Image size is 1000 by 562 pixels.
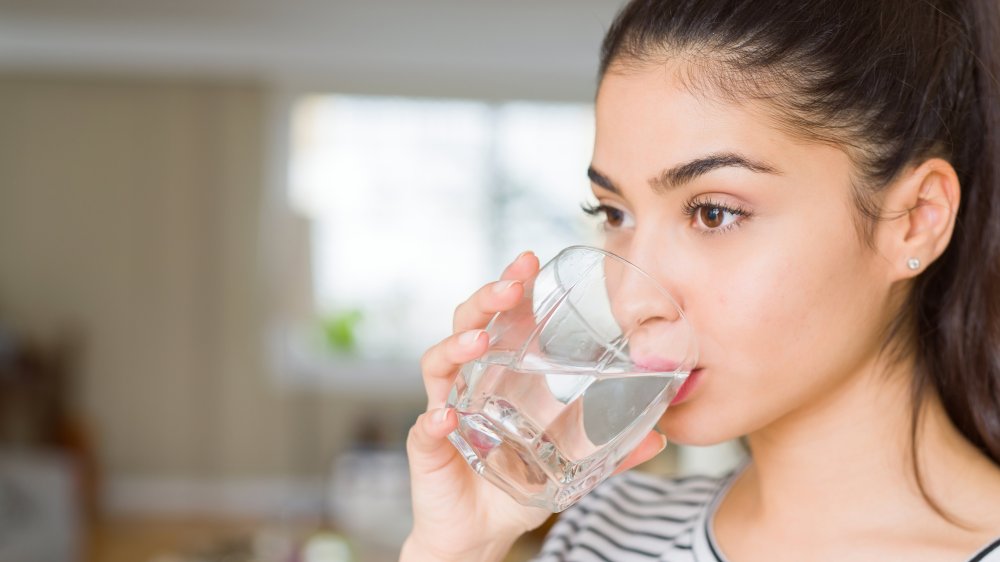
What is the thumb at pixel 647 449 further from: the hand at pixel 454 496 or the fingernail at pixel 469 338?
the fingernail at pixel 469 338

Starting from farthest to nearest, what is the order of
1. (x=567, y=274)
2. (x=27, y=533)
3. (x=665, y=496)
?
(x=27, y=533) → (x=665, y=496) → (x=567, y=274)

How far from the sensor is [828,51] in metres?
0.87

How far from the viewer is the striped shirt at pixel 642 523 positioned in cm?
104

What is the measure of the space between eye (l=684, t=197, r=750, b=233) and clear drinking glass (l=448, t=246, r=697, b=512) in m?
0.09

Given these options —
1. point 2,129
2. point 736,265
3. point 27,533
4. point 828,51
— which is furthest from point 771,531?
point 2,129

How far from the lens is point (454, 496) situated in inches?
38.7

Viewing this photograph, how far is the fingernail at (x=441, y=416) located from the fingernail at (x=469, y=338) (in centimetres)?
6

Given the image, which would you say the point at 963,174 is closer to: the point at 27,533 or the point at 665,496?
the point at 665,496

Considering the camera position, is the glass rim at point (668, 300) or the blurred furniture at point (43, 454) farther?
the blurred furniture at point (43, 454)

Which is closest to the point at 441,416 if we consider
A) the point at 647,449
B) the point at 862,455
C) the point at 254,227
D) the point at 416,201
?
the point at 647,449

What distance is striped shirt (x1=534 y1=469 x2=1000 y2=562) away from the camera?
3.40 ft

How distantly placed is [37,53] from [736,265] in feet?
22.3

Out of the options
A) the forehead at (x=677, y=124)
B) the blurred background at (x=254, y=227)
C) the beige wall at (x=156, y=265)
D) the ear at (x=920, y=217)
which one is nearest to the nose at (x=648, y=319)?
the forehead at (x=677, y=124)

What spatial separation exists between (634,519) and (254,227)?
615cm
